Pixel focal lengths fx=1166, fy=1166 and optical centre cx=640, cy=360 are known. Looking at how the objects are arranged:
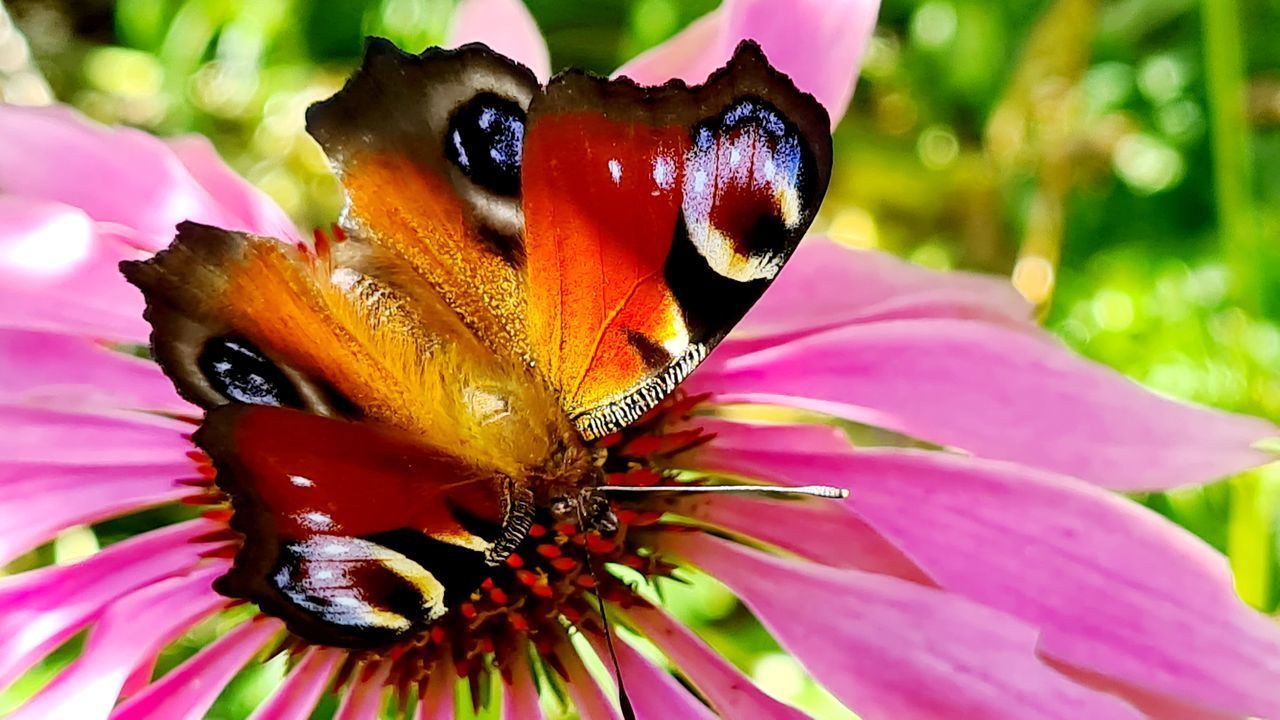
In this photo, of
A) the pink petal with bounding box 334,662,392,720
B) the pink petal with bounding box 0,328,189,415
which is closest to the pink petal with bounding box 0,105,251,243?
the pink petal with bounding box 0,328,189,415

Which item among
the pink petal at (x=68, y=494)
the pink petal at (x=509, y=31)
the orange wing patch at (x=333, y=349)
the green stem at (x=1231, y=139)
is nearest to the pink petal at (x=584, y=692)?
the orange wing patch at (x=333, y=349)

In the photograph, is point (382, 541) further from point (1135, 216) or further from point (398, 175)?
point (1135, 216)

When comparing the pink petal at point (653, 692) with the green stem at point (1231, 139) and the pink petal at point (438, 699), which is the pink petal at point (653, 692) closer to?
the pink petal at point (438, 699)

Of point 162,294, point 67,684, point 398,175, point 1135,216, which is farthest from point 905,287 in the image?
point 1135,216

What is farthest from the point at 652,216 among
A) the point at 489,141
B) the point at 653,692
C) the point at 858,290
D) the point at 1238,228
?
the point at 1238,228

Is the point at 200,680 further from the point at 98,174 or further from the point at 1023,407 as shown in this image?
the point at 1023,407

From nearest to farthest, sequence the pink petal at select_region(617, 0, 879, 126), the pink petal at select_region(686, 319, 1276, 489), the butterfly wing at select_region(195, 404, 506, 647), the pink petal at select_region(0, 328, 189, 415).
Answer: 1. the butterfly wing at select_region(195, 404, 506, 647)
2. the pink petal at select_region(686, 319, 1276, 489)
3. the pink petal at select_region(617, 0, 879, 126)
4. the pink petal at select_region(0, 328, 189, 415)

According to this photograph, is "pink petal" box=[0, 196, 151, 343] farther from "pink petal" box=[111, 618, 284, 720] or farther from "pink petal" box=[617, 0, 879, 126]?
"pink petal" box=[617, 0, 879, 126]
